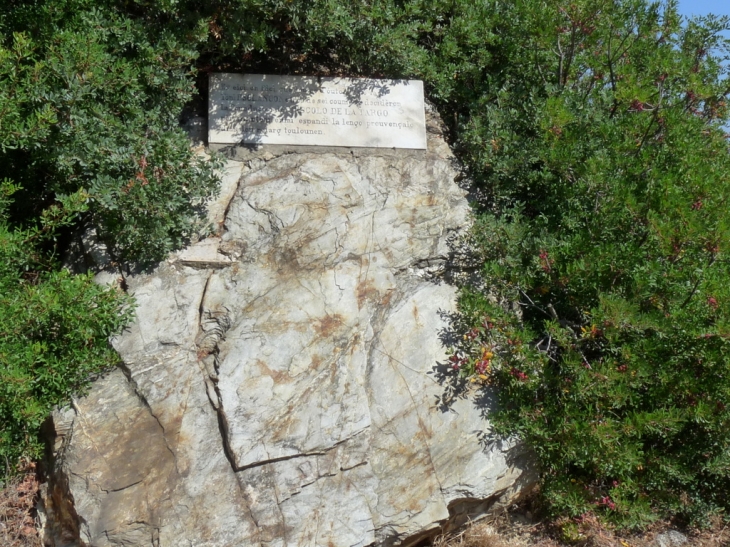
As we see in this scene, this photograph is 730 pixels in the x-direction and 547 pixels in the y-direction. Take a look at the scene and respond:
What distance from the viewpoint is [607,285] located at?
429 centimetres

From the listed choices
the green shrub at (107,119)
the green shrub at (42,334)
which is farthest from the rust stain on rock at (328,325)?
the green shrub at (42,334)

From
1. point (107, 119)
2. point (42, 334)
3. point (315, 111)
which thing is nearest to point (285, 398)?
point (42, 334)

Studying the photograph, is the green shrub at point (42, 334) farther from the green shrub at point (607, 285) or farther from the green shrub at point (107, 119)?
the green shrub at point (607, 285)

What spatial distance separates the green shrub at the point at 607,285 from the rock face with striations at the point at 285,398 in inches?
13.9

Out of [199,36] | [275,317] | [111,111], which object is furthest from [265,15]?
[275,317]

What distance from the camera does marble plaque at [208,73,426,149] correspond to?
4.86 m

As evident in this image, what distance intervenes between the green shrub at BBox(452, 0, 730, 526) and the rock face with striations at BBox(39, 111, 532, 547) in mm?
353

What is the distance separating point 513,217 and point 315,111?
160 centimetres

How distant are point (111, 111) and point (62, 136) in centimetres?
37

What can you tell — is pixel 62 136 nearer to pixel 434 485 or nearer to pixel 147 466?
pixel 147 466

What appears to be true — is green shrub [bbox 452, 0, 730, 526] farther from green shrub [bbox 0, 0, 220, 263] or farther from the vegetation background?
green shrub [bbox 0, 0, 220, 263]

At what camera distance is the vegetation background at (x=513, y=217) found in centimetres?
401

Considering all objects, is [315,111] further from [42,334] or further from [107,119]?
[42,334]

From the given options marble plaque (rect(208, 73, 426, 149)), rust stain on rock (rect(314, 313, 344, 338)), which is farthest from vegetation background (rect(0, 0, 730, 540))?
rust stain on rock (rect(314, 313, 344, 338))
